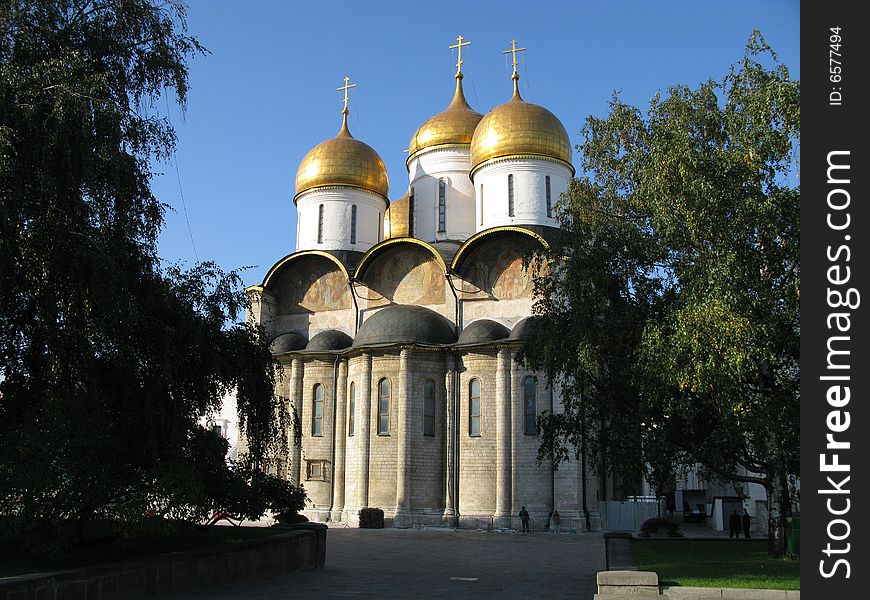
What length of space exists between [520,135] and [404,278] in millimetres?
5871

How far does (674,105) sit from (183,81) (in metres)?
8.80

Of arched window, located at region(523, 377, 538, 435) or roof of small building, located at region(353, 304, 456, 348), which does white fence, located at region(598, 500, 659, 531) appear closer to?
arched window, located at region(523, 377, 538, 435)

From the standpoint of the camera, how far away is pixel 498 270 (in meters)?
26.5

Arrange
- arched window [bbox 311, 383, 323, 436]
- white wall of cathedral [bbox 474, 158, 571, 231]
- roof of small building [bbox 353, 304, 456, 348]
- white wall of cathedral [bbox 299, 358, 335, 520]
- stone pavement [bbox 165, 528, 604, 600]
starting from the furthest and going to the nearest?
white wall of cathedral [bbox 474, 158, 571, 231] < arched window [bbox 311, 383, 323, 436] < white wall of cathedral [bbox 299, 358, 335, 520] < roof of small building [bbox 353, 304, 456, 348] < stone pavement [bbox 165, 528, 604, 600]

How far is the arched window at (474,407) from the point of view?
980 inches

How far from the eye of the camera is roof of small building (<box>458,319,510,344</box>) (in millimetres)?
24859

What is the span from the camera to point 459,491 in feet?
80.9

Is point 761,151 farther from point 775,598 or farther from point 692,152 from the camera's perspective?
point 775,598

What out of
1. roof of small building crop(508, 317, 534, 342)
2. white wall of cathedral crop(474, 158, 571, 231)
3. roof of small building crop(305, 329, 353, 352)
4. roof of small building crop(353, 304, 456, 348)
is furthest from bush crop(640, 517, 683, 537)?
roof of small building crop(305, 329, 353, 352)

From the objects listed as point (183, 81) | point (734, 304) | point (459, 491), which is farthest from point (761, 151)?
point (459, 491)

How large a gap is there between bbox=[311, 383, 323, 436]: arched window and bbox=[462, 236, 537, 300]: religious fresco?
5502 millimetres

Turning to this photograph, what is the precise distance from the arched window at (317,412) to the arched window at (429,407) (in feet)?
12.0

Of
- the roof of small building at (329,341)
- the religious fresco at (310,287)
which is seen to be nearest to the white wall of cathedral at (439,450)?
the roof of small building at (329,341)

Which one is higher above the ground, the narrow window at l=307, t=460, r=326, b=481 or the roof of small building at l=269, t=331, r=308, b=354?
the roof of small building at l=269, t=331, r=308, b=354
